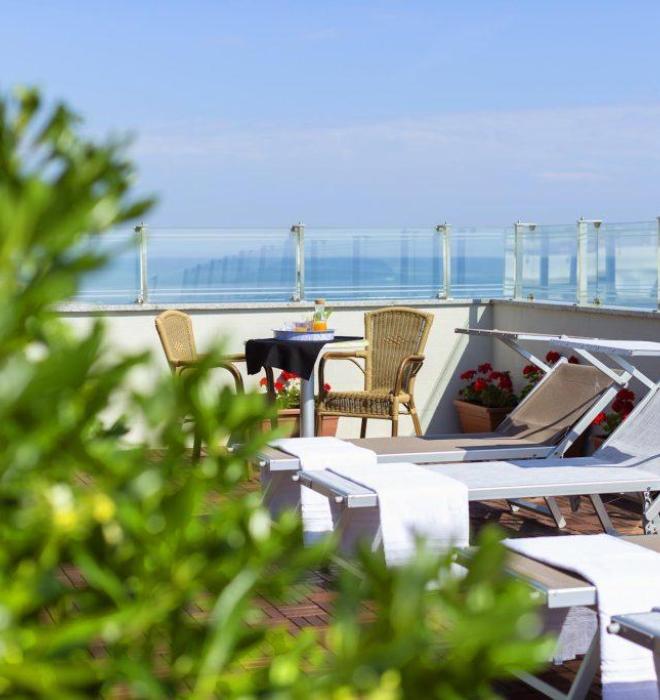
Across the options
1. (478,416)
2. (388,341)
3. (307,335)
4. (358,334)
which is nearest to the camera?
(307,335)

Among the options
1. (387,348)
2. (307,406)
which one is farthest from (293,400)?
(307,406)

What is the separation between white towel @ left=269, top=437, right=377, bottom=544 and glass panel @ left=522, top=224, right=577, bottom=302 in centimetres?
369

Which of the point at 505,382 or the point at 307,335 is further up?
the point at 307,335

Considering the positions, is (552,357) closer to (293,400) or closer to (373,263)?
(293,400)

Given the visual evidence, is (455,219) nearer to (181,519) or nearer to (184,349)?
(184,349)

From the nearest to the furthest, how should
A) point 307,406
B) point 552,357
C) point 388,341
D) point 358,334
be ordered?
point 307,406, point 552,357, point 388,341, point 358,334

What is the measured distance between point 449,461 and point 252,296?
3731mm

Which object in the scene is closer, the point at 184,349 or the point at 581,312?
the point at 184,349

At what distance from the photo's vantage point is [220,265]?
9.49m

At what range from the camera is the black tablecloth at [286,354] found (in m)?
7.61

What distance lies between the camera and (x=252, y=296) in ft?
31.3

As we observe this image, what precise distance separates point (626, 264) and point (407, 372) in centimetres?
165

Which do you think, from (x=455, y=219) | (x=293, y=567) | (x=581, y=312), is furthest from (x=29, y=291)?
(x=455, y=219)

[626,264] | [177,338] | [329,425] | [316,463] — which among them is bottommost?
[329,425]
